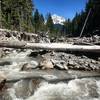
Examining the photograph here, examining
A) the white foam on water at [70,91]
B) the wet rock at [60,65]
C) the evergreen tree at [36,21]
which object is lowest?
the white foam on water at [70,91]

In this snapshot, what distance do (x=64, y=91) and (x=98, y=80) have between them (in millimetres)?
2986

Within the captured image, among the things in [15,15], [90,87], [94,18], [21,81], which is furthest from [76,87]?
[94,18]

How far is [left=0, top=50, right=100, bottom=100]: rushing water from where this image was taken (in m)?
10.00

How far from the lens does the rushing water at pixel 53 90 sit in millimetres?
9999

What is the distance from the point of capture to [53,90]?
11039 mm

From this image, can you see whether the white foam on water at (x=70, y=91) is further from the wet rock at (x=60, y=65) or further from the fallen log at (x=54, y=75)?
the wet rock at (x=60, y=65)

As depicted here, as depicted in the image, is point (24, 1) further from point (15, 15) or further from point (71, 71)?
point (71, 71)

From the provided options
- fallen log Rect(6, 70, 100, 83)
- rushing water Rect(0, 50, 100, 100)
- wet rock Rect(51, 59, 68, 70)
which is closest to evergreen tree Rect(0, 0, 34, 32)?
wet rock Rect(51, 59, 68, 70)

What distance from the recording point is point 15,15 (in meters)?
54.4

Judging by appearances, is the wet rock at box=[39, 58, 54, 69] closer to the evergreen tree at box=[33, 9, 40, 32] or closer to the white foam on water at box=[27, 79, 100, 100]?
the white foam on water at box=[27, 79, 100, 100]

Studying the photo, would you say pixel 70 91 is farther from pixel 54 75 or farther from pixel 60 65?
pixel 60 65

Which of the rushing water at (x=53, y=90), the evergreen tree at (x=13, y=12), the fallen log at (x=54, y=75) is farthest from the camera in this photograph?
the evergreen tree at (x=13, y=12)

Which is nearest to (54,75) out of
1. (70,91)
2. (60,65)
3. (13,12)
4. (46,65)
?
(46,65)

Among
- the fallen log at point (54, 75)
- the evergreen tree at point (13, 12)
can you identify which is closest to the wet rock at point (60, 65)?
the fallen log at point (54, 75)
